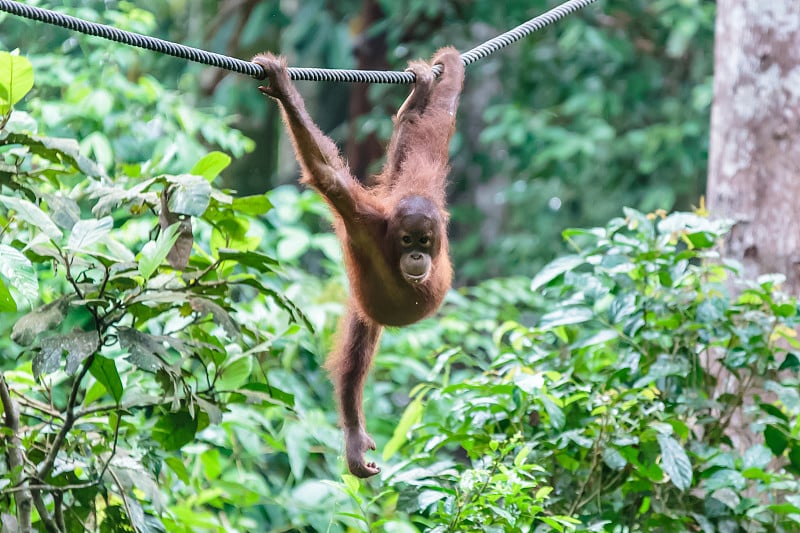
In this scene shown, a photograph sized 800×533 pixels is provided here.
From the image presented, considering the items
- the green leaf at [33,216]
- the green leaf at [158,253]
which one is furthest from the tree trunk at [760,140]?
the green leaf at [33,216]

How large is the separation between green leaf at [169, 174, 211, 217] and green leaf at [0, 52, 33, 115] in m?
0.46

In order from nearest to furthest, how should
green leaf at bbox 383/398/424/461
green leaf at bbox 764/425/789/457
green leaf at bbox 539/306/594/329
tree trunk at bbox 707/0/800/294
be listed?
1. green leaf at bbox 764/425/789/457
2. green leaf at bbox 539/306/594/329
3. green leaf at bbox 383/398/424/461
4. tree trunk at bbox 707/0/800/294

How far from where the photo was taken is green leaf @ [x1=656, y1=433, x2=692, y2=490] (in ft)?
9.68

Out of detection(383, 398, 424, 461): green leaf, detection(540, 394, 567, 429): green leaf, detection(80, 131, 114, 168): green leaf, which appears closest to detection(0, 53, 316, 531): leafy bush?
detection(383, 398, 424, 461): green leaf

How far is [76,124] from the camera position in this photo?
15.4 feet

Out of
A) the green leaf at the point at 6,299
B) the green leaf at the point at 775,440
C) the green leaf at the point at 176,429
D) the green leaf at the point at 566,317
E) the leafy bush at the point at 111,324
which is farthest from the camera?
the green leaf at the point at 566,317

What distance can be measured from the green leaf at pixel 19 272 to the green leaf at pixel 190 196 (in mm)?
418

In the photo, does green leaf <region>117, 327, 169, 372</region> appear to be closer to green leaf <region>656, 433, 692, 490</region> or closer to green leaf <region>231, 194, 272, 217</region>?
green leaf <region>231, 194, 272, 217</region>

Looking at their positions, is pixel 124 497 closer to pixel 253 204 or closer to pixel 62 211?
pixel 62 211

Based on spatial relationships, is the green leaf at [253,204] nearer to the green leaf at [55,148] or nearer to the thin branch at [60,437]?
the green leaf at [55,148]

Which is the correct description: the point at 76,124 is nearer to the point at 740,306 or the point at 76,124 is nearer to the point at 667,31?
the point at 740,306

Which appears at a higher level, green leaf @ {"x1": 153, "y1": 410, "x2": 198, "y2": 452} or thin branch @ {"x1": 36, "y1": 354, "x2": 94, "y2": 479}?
thin branch @ {"x1": 36, "y1": 354, "x2": 94, "y2": 479}

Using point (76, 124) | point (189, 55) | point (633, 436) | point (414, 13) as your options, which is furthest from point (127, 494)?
point (414, 13)

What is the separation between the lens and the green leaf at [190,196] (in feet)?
8.43
